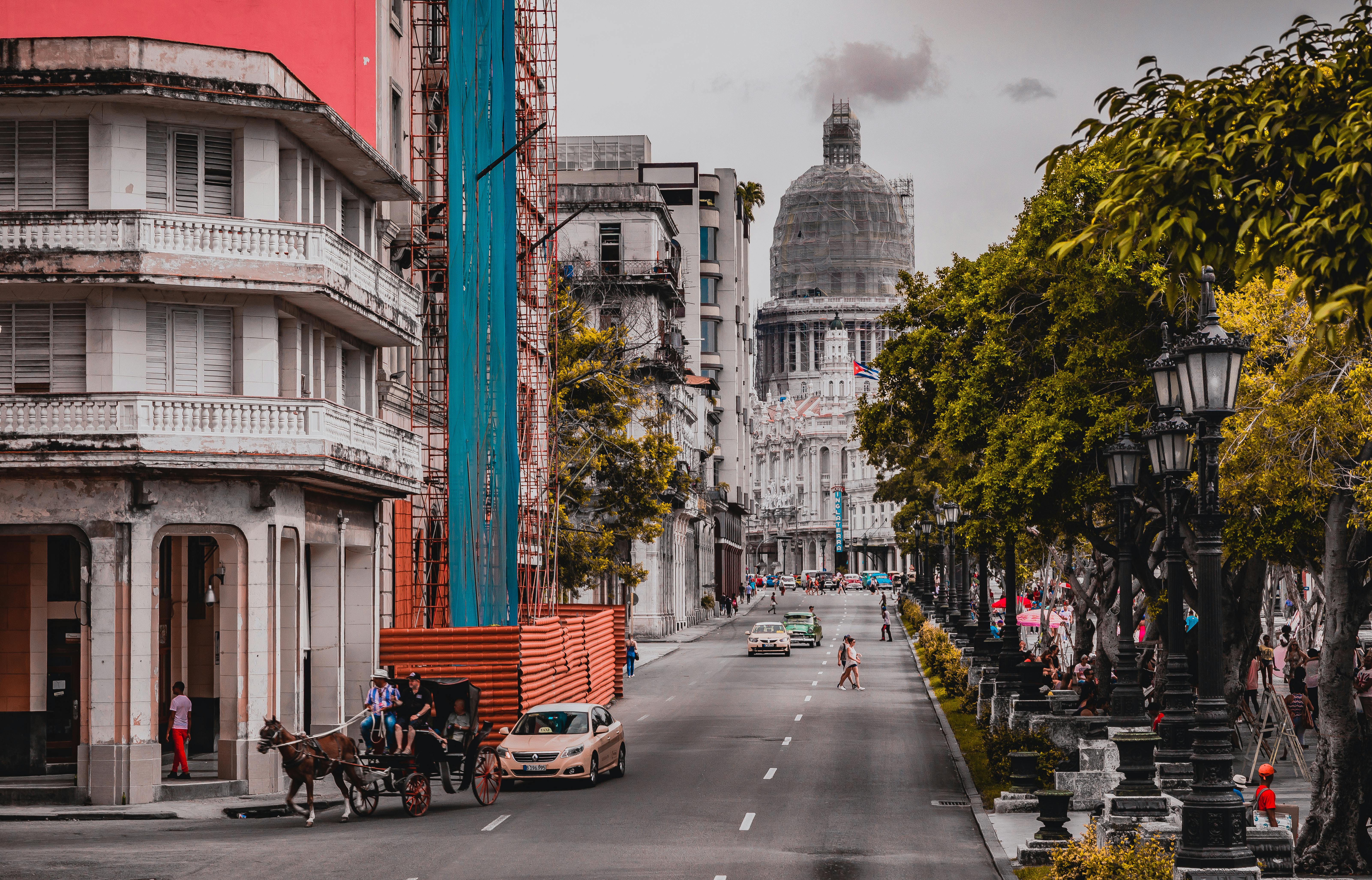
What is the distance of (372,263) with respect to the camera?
33062 millimetres

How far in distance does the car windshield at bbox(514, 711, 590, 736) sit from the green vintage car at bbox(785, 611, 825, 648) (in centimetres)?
4885

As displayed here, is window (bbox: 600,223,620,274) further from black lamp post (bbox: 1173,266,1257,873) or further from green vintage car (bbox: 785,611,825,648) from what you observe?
black lamp post (bbox: 1173,266,1257,873)

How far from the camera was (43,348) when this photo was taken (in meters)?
28.8

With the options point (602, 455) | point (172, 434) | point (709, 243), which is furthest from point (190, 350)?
point (709, 243)

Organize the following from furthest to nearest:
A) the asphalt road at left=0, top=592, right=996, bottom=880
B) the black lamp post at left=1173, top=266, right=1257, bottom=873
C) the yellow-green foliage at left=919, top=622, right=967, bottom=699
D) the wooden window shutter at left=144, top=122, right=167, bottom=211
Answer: the yellow-green foliage at left=919, top=622, right=967, bottom=699, the wooden window shutter at left=144, top=122, right=167, bottom=211, the asphalt road at left=0, top=592, right=996, bottom=880, the black lamp post at left=1173, top=266, right=1257, bottom=873

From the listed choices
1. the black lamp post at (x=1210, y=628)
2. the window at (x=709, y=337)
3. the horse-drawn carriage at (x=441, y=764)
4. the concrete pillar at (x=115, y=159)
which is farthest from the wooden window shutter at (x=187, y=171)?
the window at (x=709, y=337)

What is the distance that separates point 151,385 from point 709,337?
335ft

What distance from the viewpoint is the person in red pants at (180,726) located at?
2859cm

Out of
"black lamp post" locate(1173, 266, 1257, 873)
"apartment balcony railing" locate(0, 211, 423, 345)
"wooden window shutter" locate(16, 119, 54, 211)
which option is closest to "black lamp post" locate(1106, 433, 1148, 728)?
"black lamp post" locate(1173, 266, 1257, 873)

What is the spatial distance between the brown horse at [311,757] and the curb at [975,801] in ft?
29.8

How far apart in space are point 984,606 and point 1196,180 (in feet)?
120

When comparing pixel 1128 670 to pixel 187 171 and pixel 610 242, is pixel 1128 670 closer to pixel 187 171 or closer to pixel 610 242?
pixel 187 171

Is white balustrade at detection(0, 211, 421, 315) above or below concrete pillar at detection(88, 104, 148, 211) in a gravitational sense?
below

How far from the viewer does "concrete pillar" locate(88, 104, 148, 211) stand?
2833 centimetres
